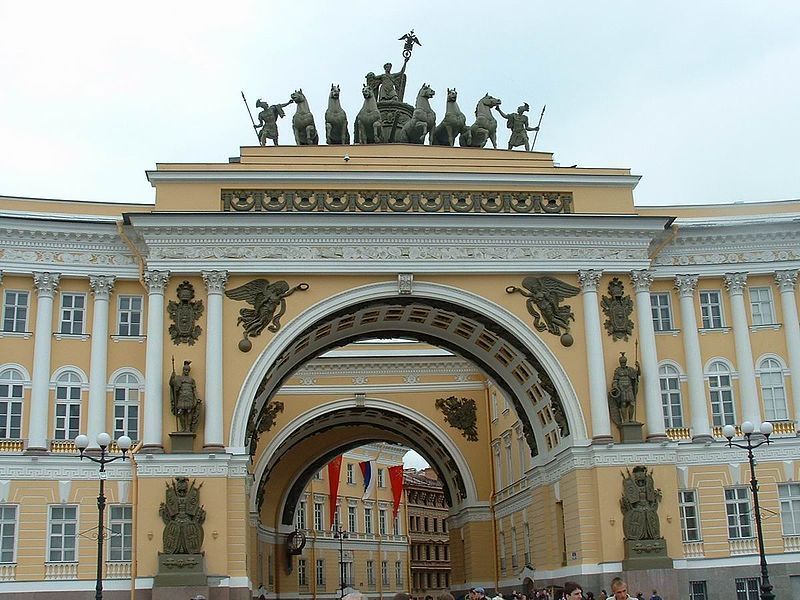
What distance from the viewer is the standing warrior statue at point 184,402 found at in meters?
31.7

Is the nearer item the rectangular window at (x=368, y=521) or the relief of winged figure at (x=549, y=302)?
the relief of winged figure at (x=549, y=302)

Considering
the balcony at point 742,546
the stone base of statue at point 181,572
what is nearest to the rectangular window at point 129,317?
the stone base of statue at point 181,572

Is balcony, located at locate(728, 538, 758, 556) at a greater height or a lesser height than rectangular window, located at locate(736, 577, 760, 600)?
greater

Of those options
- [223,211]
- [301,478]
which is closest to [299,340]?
[223,211]

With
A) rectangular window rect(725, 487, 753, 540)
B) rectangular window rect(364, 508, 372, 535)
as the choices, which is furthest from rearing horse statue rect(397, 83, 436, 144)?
rectangular window rect(364, 508, 372, 535)

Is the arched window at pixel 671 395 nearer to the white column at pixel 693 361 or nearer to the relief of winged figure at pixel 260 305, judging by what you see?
the white column at pixel 693 361

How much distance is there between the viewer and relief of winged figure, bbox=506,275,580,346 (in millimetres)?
34438

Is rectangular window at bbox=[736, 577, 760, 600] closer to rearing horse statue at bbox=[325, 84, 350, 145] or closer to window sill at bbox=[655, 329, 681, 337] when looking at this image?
window sill at bbox=[655, 329, 681, 337]

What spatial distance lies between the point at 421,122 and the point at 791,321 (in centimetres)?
1465

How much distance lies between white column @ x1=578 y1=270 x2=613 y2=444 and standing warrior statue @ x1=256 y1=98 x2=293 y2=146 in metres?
11.8

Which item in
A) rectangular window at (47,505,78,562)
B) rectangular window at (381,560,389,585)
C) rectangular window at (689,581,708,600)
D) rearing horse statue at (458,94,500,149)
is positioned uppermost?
rearing horse statue at (458,94,500,149)

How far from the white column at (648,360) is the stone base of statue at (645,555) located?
3303 mm

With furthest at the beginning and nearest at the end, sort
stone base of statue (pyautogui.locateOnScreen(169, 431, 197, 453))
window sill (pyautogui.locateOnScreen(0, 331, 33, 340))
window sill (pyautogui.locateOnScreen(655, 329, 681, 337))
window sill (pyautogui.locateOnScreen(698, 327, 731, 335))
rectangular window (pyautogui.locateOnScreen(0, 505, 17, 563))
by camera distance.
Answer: window sill (pyautogui.locateOnScreen(698, 327, 731, 335)), window sill (pyautogui.locateOnScreen(655, 329, 681, 337)), window sill (pyautogui.locateOnScreen(0, 331, 33, 340)), stone base of statue (pyautogui.locateOnScreen(169, 431, 197, 453)), rectangular window (pyautogui.locateOnScreen(0, 505, 17, 563))

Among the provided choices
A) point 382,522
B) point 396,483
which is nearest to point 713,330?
point 396,483
